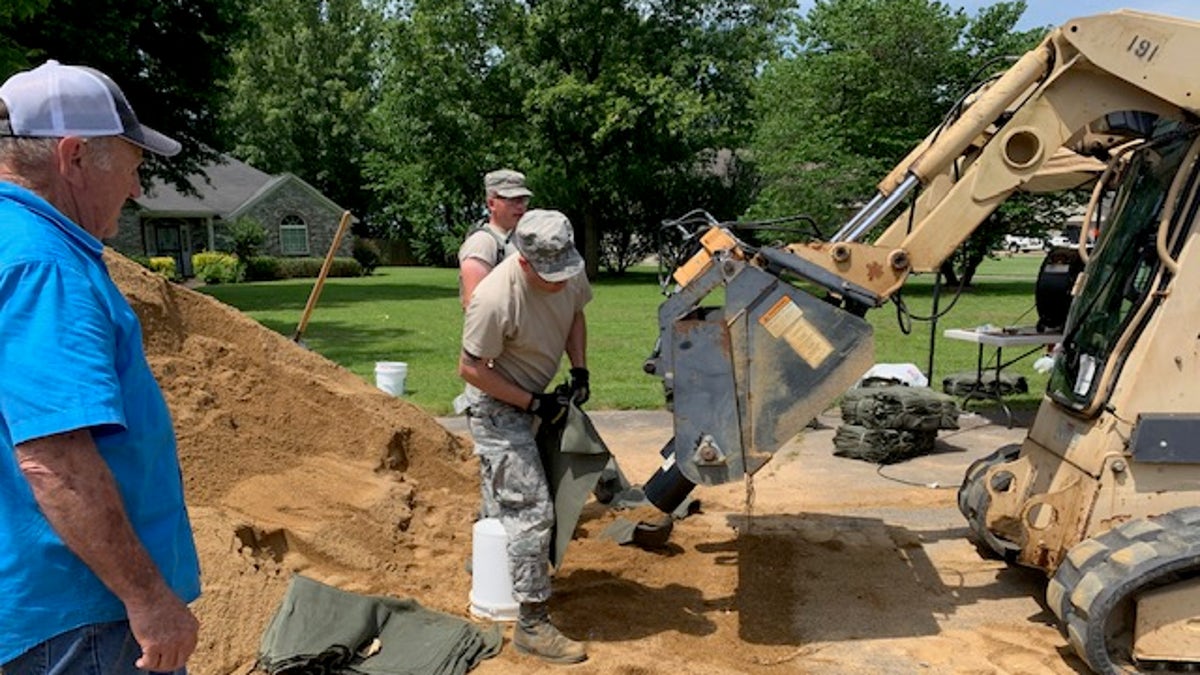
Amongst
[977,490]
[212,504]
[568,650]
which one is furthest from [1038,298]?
[212,504]

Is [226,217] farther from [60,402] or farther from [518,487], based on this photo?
[60,402]

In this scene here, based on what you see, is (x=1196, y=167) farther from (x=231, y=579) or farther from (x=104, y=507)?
(x=231, y=579)

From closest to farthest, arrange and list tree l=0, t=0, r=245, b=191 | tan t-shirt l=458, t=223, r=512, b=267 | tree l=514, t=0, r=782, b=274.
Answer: tan t-shirt l=458, t=223, r=512, b=267 < tree l=0, t=0, r=245, b=191 < tree l=514, t=0, r=782, b=274

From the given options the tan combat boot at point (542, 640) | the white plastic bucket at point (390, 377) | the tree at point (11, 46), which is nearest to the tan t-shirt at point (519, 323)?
the tan combat boot at point (542, 640)

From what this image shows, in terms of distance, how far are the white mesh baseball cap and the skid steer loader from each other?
2.46m

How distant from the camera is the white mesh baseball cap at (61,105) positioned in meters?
1.95

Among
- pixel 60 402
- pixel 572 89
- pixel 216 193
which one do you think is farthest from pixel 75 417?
pixel 216 193

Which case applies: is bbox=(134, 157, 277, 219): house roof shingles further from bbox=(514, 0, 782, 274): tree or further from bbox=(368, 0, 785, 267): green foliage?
bbox=(514, 0, 782, 274): tree

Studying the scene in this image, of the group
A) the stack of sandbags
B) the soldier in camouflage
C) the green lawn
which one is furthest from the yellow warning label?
the green lawn

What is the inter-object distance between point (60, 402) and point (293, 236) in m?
42.1

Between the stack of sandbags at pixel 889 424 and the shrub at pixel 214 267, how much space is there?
1184 inches

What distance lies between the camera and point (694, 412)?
4.13 metres

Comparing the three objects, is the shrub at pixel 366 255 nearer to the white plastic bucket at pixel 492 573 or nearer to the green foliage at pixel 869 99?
the green foliage at pixel 869 99

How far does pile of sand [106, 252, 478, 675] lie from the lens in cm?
431
